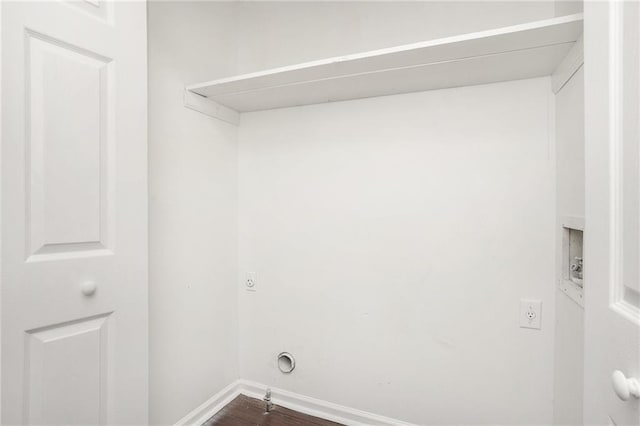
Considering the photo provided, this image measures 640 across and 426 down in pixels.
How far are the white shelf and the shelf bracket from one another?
1.1 inches

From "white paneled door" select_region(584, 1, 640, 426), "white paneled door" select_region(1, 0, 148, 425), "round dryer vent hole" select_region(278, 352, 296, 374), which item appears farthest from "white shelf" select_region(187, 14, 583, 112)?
"round dryer vent hole" select_region(278, 352, 296, 374)

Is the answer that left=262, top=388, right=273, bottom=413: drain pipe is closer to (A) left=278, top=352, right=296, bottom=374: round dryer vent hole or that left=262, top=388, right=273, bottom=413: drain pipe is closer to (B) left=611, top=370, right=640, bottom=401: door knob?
(A) left=278, top=352, right=296, bottom=374: round dryer vent hole

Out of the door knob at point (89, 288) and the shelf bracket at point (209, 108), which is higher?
the shelf bracket at point (209, 108)

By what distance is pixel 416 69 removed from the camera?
1358 millimetres

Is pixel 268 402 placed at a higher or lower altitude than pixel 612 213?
lower

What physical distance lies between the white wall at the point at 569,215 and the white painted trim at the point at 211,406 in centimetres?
171

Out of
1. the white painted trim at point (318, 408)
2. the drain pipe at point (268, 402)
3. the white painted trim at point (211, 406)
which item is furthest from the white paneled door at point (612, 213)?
the white painted trim at point (211, 406)

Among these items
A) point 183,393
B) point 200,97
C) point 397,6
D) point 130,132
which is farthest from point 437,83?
point 183,393

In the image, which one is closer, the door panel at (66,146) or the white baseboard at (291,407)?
the door panel at (66,146)

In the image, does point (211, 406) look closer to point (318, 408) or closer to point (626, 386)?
point (318, 408)

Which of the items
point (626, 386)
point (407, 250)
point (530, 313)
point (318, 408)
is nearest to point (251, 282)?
point (318, 408)

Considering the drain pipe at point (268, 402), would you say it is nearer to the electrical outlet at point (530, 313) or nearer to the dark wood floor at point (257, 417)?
the dark wood floor at point (257, 417)

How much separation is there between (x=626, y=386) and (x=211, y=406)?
6.34ft

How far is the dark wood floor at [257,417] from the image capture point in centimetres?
174
